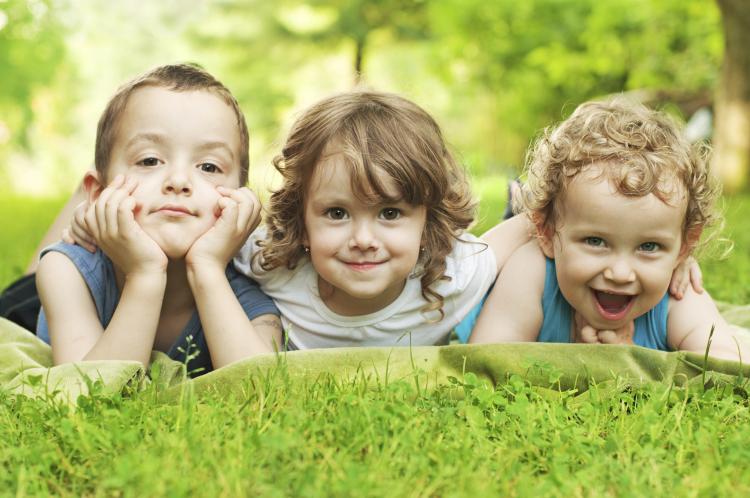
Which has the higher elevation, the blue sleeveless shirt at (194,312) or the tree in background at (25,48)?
the tree in background at (25,48)

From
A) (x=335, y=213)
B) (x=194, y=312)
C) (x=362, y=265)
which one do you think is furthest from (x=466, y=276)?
(x=194, y=312)

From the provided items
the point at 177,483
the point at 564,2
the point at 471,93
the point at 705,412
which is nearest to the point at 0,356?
the point at 177,483

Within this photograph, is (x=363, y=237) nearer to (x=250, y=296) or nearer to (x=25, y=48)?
(x=250, y=296)

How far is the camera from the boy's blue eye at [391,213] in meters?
2.86

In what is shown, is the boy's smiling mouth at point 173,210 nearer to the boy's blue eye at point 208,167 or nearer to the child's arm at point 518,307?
the boy's blue eye at point 208,167

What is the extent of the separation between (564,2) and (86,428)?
62.2ft

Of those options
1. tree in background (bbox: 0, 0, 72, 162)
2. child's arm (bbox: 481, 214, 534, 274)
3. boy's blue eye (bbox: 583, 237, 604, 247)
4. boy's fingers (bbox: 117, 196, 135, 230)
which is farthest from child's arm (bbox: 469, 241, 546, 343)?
tree in background (bbox: 0, 0, 72, 162)

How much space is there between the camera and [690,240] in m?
2.99

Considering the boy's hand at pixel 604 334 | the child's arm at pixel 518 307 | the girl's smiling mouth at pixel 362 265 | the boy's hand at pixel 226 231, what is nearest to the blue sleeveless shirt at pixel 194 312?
the boy's hand at pixel 226 231

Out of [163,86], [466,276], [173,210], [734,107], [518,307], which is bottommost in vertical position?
[518,307]

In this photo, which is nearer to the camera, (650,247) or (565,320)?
(650,247)

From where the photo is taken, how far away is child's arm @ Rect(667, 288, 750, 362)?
3.01m

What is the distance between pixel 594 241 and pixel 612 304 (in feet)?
0.94

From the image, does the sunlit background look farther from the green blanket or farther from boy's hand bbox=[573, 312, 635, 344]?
the green blanket
